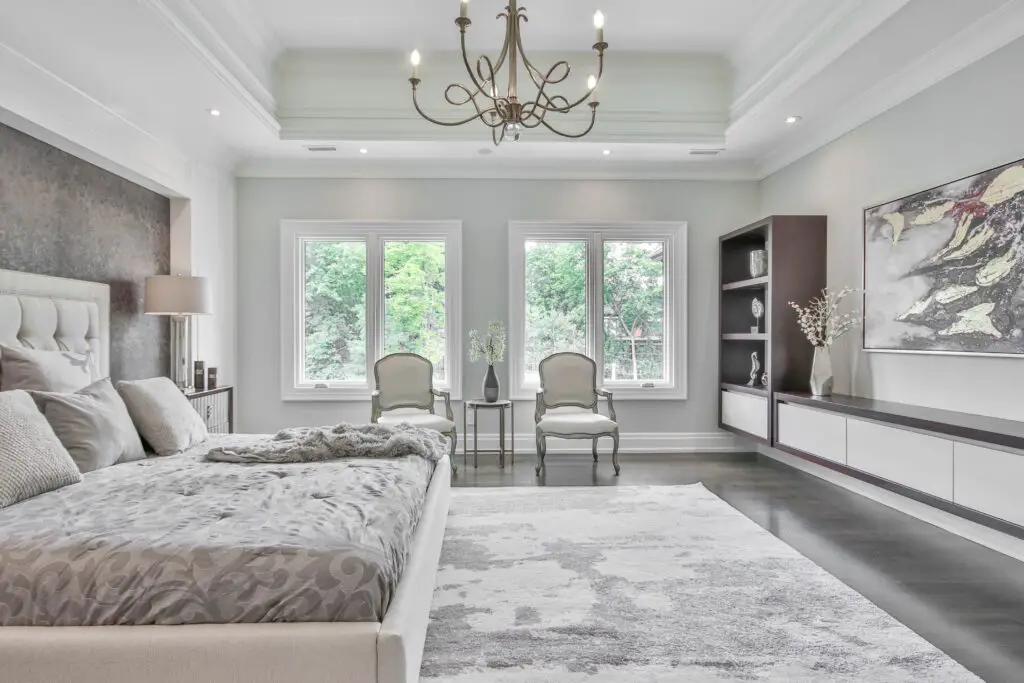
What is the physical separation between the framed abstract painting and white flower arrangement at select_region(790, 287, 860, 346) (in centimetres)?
19

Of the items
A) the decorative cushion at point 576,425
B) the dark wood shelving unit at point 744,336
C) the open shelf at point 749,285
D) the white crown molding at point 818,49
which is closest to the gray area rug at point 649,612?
the decorative cushion at point 576,425

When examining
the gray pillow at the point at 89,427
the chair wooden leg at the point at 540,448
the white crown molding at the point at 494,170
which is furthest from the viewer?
the white crown molding at the point at 494,170

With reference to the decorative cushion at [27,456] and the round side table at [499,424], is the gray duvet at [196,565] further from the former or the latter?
the round side table at [499,424]

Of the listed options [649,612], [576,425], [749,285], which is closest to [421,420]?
[576,425]

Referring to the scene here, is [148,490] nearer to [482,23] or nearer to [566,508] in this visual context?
[566,508]

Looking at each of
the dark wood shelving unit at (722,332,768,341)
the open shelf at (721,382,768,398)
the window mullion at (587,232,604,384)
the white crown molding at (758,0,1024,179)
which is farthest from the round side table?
the white crown molding at (758,0,1024,179)

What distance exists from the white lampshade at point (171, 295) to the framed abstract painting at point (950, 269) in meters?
4.67

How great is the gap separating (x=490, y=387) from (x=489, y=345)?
392mm

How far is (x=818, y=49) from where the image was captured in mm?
3701

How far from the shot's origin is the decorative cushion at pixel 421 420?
189 inches

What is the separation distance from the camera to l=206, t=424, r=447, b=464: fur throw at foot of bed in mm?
2793

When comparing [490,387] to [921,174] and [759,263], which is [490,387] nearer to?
[759,263]

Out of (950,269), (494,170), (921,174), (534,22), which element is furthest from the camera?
(494,170)

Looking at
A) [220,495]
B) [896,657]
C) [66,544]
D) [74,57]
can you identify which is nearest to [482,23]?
[74,57]
